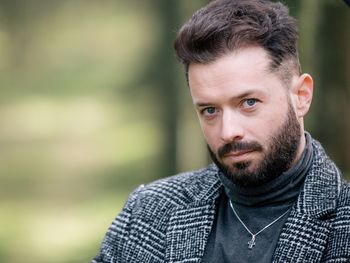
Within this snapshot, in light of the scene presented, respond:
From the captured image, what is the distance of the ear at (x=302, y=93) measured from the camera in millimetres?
3070

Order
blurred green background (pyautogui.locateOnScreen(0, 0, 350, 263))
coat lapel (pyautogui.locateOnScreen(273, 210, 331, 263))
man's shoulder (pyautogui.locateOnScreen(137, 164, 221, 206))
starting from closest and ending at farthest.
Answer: coat lapel (pyautogui.locateOnScreen(273, 210, 331, 263)), man's shoulder (pyautogui.locateOnScreen(137, 164, 221, 206)), blurred green background (pyautogui.locateOnScreen(0, 0, 350, 263))

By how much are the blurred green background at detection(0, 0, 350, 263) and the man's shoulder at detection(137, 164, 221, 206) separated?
6.33 feet

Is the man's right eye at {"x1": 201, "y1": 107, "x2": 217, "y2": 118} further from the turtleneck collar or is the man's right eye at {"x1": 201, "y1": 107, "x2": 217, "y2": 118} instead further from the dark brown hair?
the turtleneck collar

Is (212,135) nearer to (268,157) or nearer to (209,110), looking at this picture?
(209,110)

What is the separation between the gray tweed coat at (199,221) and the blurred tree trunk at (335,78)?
67.7 inches

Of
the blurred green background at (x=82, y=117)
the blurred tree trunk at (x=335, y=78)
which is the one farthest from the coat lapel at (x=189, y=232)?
the blurred green background at (x=82, y=117)

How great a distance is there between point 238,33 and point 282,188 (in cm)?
51

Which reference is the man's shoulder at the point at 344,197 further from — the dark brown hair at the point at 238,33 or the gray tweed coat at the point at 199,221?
the dark brown hair at the point at 238,33

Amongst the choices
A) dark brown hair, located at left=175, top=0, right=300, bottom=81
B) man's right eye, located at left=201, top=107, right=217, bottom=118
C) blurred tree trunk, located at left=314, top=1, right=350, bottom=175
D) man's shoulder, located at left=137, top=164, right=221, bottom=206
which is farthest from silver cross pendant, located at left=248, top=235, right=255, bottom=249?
blurred tree trunk, located at left=314, top=1, right=350, bottom=175

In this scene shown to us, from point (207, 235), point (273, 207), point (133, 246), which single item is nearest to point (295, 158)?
point (273, 207)

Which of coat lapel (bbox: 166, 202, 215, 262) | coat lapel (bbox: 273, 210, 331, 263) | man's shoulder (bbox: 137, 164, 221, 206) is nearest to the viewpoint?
coat lapel (bbox: 273, 210, 331, 263)

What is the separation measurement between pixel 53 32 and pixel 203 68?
234 centimetres

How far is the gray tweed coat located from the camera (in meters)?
2.88

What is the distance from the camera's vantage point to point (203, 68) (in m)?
3.01
